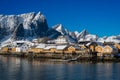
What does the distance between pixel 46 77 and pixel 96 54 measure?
124 feet

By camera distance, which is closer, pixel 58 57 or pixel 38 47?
pixel 58 57

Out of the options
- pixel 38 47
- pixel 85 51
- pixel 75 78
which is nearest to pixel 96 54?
pixel 85 51

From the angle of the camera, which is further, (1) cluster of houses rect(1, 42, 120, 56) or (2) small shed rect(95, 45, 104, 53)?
(2) small shed rect(95, 45, 104, 53)

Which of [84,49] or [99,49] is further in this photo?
[84,49]

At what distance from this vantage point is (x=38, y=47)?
339 feet

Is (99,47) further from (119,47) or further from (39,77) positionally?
(39,77)

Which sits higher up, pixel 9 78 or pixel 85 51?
pixel 85 51

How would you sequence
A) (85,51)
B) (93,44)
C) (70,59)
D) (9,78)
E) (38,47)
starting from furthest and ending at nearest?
(38,47) < (93,44) < (85,51) < (70,59) < (9,78)

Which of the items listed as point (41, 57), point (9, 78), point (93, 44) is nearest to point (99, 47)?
point (93, 44)

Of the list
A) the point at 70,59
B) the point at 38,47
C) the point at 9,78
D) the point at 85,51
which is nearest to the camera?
the point at 9,78

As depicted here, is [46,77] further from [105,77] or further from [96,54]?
[96,54]

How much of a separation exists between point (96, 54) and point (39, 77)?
125 feet

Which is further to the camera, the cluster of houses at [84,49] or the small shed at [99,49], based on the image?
the small shed at [99,49]

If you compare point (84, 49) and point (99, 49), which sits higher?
point (84, 49)
